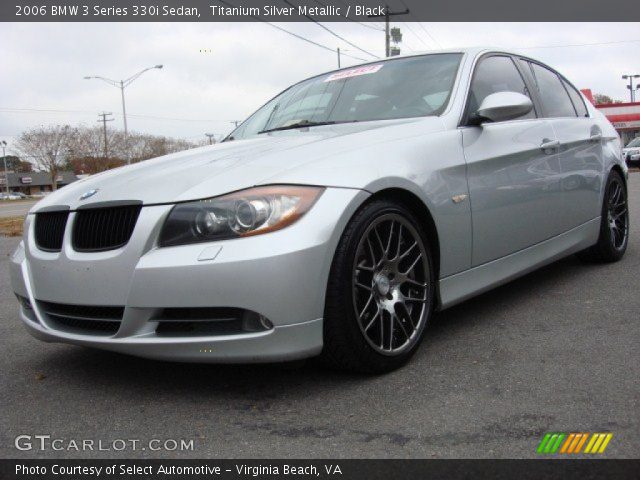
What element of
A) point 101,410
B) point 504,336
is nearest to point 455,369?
point 504,336

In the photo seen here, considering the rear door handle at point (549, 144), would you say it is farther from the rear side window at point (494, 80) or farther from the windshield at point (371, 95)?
the windshield at point (371, 95)

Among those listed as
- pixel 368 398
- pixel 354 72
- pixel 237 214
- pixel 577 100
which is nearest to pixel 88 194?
pixel 237 214

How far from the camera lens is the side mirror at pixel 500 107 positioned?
323cm

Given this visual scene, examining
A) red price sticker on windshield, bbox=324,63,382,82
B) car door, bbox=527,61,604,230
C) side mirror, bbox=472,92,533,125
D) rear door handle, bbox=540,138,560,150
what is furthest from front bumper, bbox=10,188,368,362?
car door, bbox=527,61,604,230

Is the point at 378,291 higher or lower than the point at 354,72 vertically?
lower

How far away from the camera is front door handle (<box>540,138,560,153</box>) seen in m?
3.84

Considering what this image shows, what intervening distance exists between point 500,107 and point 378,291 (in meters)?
1.25

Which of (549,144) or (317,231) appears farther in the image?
(549,144)

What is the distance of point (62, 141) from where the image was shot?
60125 millimetres

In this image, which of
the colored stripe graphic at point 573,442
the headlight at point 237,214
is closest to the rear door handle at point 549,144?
the headlight at point 237,214

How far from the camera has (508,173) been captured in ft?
11.3

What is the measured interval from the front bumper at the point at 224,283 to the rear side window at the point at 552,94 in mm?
2420

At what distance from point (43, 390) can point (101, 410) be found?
436 mm
